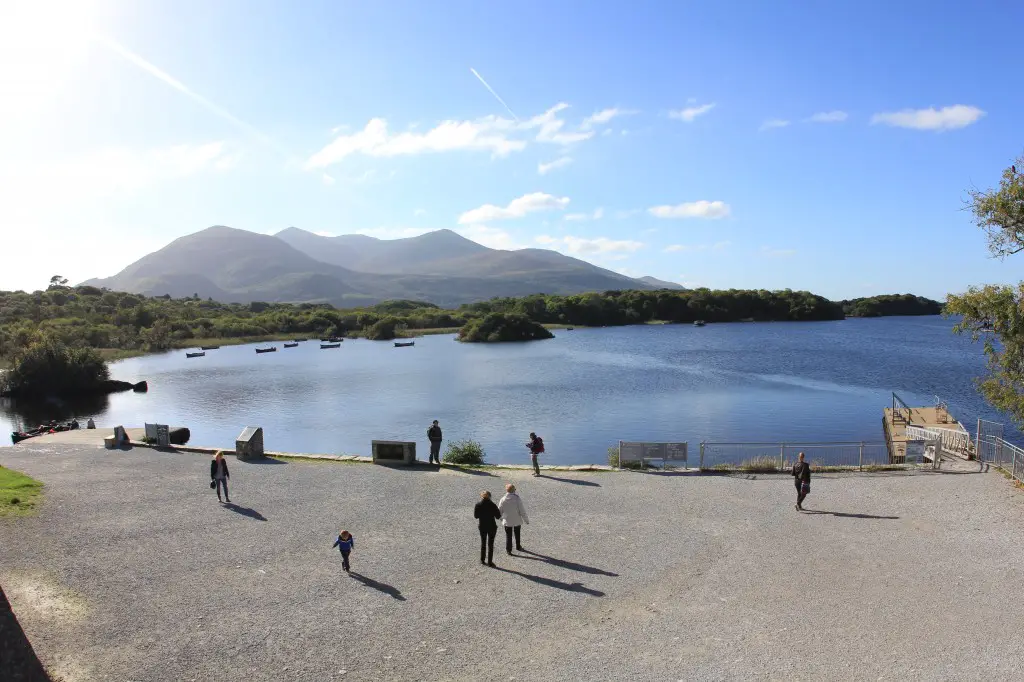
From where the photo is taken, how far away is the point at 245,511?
16.4 m

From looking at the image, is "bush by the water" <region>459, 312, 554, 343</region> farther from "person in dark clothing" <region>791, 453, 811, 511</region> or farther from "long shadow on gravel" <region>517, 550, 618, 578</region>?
"long shadow on gravel" <region>517, 550, 618, 578</region>

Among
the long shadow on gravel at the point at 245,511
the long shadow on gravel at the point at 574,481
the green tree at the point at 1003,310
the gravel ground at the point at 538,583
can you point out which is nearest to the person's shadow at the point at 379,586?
the gravel ground at the point at 538,583

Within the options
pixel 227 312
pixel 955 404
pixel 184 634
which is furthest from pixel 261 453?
pixel 227 312

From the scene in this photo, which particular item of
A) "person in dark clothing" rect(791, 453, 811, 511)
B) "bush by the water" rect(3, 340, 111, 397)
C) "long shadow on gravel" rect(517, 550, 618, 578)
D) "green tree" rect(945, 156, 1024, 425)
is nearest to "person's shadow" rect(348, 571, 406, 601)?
"long shadow on gravel" rect(517, 550, 618, 578)

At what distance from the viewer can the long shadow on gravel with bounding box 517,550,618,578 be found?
12.1 meters

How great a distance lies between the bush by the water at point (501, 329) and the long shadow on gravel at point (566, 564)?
131m

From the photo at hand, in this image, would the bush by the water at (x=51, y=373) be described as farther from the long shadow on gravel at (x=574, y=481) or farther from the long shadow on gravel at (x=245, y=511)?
the long shadow on gravel at (x=574, y=481)

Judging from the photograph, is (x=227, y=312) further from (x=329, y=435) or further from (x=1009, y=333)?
(x=1009, y=333)

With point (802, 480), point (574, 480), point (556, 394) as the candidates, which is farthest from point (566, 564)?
point (556, 394)

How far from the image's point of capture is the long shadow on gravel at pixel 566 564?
1209 cm

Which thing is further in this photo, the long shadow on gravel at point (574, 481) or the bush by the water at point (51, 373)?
the bush by the water at point (51, 373)

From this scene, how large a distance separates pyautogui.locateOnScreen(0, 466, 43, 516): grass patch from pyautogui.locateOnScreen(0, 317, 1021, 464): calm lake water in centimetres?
1900

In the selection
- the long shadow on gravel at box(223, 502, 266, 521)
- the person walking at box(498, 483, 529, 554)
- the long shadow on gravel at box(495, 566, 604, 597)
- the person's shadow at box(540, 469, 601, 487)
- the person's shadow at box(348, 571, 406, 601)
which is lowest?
the long shadow on gravel at box(223, 502, 266, 521)

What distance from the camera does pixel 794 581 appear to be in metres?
11.6
